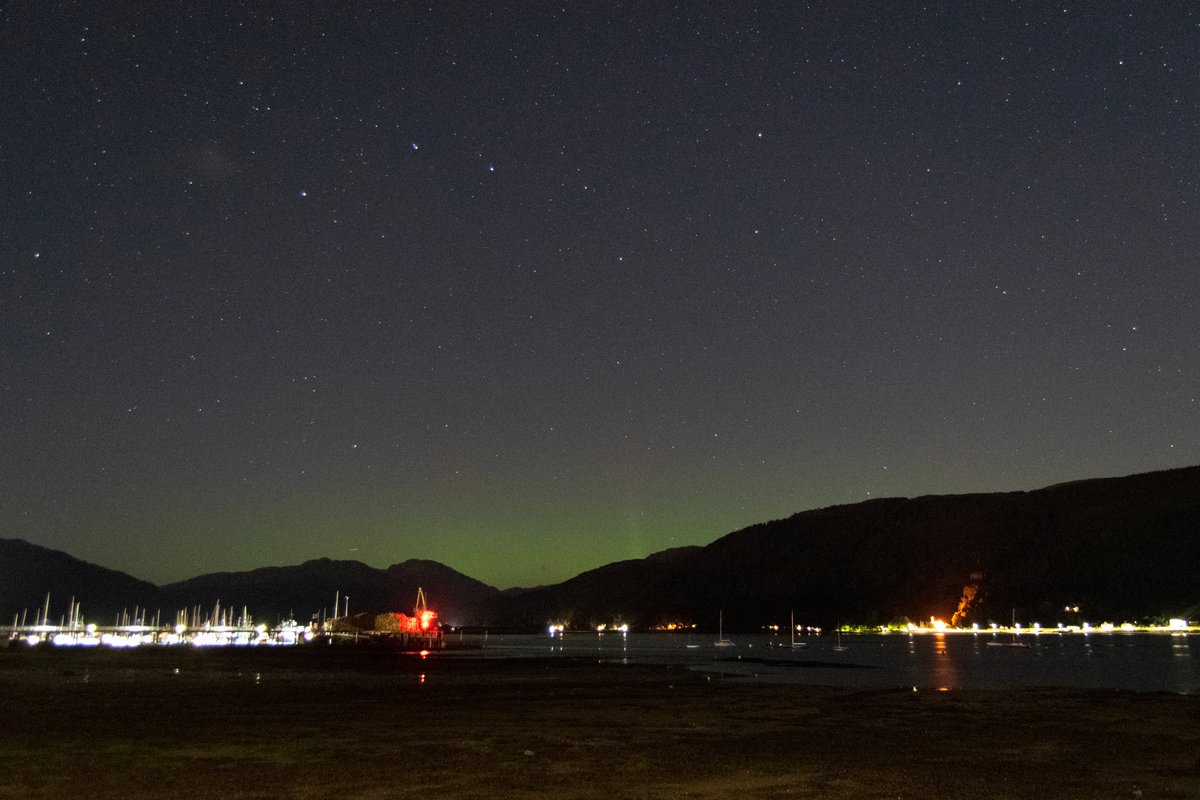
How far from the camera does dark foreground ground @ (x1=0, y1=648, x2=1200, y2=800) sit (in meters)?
19.0

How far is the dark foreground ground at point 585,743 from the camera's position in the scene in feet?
62.2

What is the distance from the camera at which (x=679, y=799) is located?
57.6ft

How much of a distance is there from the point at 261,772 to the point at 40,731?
10538 millimetres

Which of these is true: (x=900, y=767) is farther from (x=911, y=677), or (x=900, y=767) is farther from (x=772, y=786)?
(x=911, y=677)

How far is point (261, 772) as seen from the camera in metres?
20.5

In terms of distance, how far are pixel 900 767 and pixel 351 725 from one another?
52.4 ft

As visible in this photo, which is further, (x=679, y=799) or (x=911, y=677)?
(x=911, y=677)

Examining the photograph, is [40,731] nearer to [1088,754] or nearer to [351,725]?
[351,725]

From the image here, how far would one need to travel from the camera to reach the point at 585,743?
25.7 m

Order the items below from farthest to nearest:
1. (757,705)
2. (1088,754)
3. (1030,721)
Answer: (757,705) < (1030,721) < (1088,754)

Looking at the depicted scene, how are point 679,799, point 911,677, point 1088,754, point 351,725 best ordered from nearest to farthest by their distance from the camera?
point 679,799 < point 1088,754 < point 351,725 < point 911,677

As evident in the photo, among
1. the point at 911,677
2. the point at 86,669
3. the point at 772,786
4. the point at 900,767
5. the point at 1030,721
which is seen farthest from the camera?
the point at 911,677

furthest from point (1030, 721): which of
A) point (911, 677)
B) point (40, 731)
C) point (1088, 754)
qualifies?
point (911, 677)

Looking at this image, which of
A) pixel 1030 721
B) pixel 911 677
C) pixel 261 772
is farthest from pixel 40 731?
pixel 911 677
